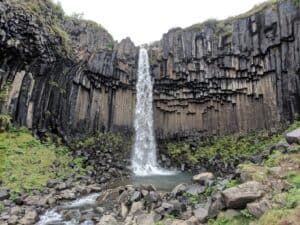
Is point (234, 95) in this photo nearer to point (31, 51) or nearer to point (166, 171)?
point (166, 171)

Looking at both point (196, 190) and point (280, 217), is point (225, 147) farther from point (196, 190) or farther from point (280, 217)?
point (280, 217)

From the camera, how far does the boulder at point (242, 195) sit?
6914mm

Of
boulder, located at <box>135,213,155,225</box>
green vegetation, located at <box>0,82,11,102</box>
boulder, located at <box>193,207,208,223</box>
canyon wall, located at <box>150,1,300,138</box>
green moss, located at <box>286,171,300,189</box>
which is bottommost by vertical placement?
boulder, located at <box>135,213,155,225</box>

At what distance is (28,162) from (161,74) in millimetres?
15963

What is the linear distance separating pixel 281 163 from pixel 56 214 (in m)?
7.95

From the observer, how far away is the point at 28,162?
16391mm

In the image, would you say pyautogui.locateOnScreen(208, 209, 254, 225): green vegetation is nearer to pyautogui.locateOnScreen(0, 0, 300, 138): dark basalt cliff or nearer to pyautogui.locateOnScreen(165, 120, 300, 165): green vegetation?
pyautogui.locateOnScreen(0, 0, 300, 138): dark basalt cliff

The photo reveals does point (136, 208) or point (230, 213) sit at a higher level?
point (230, 213)

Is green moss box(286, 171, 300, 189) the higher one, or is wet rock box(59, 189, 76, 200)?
green moss box(286, 171, 300, 189)

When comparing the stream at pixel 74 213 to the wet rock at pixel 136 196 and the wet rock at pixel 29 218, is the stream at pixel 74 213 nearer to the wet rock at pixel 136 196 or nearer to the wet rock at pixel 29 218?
the wet rock at pixel 29 218

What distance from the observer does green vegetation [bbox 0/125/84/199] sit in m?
14.3

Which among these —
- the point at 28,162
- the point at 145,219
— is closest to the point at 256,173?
the point at 145,219

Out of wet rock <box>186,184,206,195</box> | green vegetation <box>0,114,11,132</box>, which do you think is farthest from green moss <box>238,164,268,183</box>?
green vegetation <box>0,114,11,132</box>

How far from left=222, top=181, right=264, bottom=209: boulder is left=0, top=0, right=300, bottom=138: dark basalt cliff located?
15.0 m
